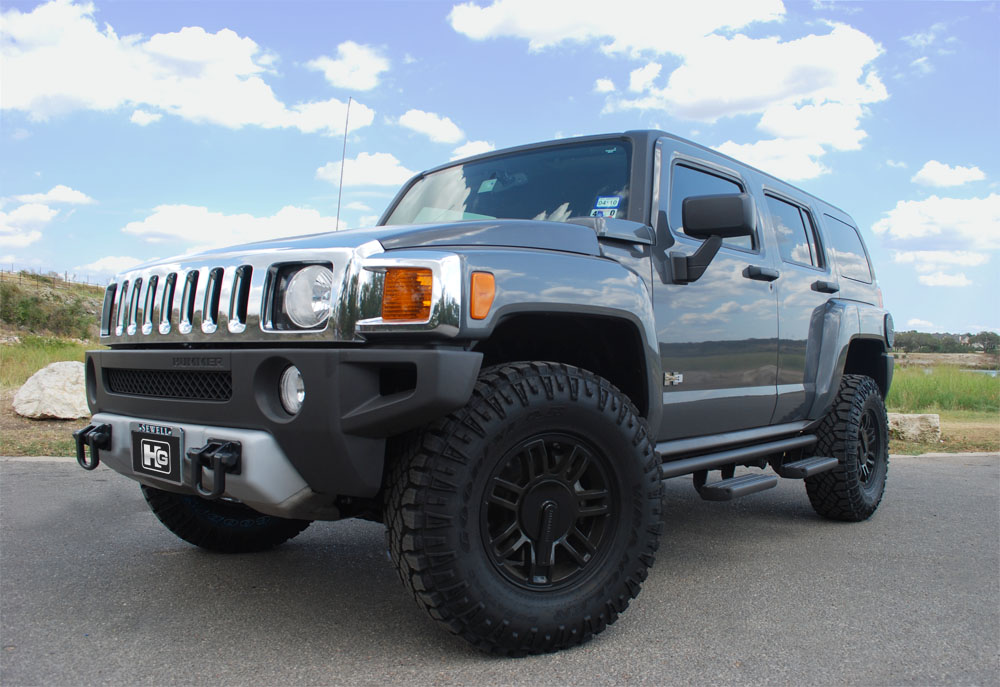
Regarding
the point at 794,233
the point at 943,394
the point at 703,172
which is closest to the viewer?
the point at 703,172

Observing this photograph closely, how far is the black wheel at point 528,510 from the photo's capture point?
2357 mm

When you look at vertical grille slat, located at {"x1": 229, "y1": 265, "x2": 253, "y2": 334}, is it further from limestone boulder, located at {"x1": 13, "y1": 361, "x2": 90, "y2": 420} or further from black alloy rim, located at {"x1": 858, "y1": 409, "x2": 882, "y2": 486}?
limestone boulder, located at {"x1": 13, "y1": 361, "x2": 90, "y2": 420}

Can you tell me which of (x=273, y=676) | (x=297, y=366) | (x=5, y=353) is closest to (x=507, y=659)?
(x=273, y=676)

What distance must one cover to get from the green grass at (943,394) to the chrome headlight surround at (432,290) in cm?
1267

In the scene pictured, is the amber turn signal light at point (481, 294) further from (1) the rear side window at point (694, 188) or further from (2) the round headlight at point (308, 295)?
(1) the rear side window at point (694, 188)

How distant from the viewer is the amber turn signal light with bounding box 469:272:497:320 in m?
2.41

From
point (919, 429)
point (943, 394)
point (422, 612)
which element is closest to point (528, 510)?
point (422, 612)

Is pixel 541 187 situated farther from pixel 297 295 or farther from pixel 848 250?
pixel 848 250

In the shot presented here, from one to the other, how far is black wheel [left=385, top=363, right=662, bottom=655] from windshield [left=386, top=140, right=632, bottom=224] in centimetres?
100

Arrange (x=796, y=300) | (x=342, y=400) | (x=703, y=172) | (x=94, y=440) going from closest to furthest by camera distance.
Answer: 1. (x=342, y=400)
2. (x=94, y=440)
3. (x=703, y=172)
4. (x=796, y=300)

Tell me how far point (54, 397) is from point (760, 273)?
281 inches

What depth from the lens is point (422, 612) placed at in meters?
2.86

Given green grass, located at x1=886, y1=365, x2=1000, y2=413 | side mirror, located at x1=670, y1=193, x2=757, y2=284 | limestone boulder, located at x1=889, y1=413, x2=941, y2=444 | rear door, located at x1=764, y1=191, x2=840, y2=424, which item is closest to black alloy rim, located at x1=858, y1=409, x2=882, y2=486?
rear door, located at x1=764, y1=191, x2=840, y2=424

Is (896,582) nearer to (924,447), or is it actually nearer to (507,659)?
(507,659)
